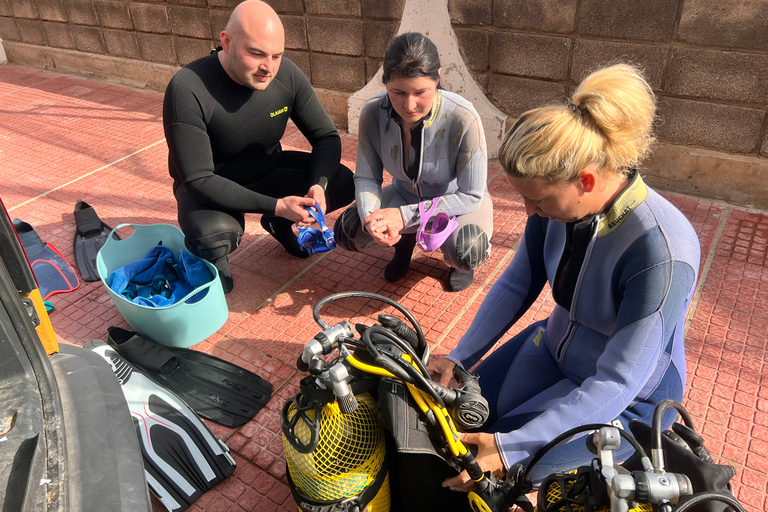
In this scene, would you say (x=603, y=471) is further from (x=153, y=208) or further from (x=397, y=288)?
(x=153, y=208)

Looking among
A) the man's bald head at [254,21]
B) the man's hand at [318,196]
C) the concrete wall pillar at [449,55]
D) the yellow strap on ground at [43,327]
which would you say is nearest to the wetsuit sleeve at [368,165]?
the man's hand at [318,196]

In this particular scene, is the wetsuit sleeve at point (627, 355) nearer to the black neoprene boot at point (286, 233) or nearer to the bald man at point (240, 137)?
the bald man at point (240, 137)

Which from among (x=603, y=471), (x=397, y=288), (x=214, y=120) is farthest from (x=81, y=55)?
(x=603, y=471)

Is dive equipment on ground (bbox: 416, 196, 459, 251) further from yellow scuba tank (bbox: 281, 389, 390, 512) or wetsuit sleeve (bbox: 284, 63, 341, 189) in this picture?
yellow scuba tank (bbox: 281, 389, 390, 512)

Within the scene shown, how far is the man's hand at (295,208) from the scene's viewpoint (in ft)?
10.0

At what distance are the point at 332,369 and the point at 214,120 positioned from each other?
2.20m

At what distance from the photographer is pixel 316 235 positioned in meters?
3.24

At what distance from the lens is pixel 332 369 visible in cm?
134

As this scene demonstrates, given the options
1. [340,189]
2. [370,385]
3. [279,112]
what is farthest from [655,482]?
[279,112]

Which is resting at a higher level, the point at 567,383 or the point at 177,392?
the point at 567,383

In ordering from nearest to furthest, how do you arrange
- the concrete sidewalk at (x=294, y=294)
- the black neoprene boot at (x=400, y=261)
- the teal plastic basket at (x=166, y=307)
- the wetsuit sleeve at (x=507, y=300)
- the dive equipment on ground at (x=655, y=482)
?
the dive equipment on ground at (x=655, y=482)
the wetsuit sleeve at (x=507, y=300)
the concrete sidewalk at (x=294, y=294)
the teal plastic basket at (x=166, y=307)
the black neoprene boot at (x=400, y=261)

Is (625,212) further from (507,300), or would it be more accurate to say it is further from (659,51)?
(659,51)

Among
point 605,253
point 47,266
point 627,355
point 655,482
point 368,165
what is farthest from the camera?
point 47,266

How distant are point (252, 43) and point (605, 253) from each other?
216cm
